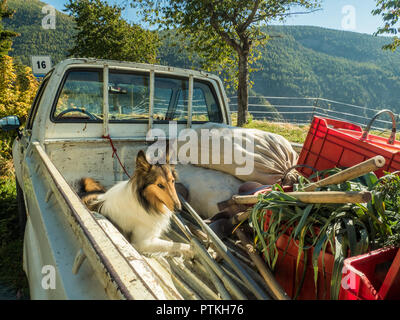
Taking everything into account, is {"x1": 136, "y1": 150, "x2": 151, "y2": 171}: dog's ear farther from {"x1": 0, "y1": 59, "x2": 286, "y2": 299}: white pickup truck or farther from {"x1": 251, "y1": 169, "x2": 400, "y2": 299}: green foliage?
{"x1": 251, "y1": 169, "x2": 400, "y2": 299}: green foliage

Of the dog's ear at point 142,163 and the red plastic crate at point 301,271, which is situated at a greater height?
the dog's ear at point 142,163

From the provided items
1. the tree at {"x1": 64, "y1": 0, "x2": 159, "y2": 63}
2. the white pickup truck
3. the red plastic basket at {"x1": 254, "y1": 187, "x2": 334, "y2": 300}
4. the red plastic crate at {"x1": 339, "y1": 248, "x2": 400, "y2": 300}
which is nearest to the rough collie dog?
the white pickup truck

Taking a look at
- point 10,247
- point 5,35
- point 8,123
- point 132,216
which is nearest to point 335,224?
point 132,216

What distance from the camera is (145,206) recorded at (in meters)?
2.41

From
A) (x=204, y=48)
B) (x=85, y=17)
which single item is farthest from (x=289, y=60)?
(x=204, y=48)

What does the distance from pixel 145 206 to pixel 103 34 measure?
67.2 feet

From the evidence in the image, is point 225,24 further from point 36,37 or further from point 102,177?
point 36,37

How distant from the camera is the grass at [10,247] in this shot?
3002mm

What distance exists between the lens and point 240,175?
2.73m

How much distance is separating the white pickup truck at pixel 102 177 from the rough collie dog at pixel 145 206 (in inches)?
6.6

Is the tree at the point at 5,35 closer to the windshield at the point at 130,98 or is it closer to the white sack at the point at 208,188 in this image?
the windshield at the point at 130,98

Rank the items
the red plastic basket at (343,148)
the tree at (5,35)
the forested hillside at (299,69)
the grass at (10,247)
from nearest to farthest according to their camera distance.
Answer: the red plastic basket at (343,148) < the grass at (10,247) < the tree at (5,35) < the forested hillside at (299,69)

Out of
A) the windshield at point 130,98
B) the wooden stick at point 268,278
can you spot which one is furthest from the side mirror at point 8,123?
the wooden stick at point 268,278

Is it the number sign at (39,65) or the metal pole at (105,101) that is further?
the number sign at (39,65)
